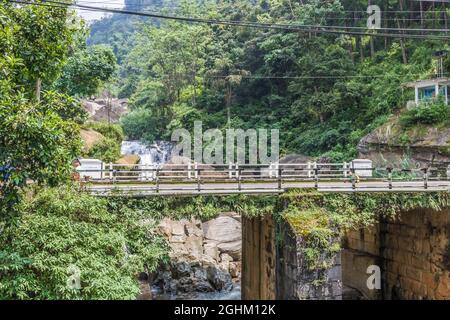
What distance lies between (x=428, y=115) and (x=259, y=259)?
53.3ft

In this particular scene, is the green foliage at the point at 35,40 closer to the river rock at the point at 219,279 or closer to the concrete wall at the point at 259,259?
the concrete wall at the point at 259,259

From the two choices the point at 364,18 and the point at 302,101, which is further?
the point at 364,18

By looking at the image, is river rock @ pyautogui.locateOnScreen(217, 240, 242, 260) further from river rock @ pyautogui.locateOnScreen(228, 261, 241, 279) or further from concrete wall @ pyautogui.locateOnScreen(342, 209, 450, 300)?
concrete wall @ pyautogui.locateOnScreen(342, 209, 450, 300)

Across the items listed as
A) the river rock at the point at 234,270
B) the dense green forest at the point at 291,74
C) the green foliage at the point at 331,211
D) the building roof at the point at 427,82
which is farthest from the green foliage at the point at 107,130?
the building roof at the point at 427,82

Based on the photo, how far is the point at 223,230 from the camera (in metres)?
29.8

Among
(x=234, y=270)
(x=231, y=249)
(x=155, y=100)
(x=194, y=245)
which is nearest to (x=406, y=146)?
(x=231, y=249)

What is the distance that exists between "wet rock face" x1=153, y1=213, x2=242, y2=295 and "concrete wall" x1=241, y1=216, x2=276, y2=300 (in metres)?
4.88

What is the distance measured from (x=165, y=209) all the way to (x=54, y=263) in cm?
354

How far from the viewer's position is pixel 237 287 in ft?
80.2

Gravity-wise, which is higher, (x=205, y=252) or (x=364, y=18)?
(x=364, y=18)

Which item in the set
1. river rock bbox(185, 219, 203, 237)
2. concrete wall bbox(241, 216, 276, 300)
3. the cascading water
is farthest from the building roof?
the cascading water

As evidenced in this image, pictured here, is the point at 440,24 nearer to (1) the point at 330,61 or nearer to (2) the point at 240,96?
(1) the point at 330,61
